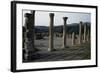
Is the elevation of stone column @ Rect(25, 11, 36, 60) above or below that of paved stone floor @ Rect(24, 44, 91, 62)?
above

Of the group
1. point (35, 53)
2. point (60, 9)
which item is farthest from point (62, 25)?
point (35, 53)

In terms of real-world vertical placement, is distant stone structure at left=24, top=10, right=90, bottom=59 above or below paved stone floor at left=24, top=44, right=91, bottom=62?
above

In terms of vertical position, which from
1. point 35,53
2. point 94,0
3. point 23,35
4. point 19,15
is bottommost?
point 35,53

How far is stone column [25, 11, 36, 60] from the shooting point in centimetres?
163

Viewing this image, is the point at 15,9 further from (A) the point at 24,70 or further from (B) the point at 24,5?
(A) the point at 24,70

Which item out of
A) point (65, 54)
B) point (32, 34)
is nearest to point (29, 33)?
point (32, 34)

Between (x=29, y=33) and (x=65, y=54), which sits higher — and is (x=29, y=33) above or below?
above

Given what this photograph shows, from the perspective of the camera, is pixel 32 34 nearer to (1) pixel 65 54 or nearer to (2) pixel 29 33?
(2) pixel 29 33

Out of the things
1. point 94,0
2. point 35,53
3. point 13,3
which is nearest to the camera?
point 13,3

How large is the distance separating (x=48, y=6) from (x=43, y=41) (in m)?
0.29

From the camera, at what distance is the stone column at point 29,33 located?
1631 mm

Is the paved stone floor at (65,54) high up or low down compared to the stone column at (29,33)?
down

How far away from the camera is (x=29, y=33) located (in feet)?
5.41

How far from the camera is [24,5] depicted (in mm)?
1604
